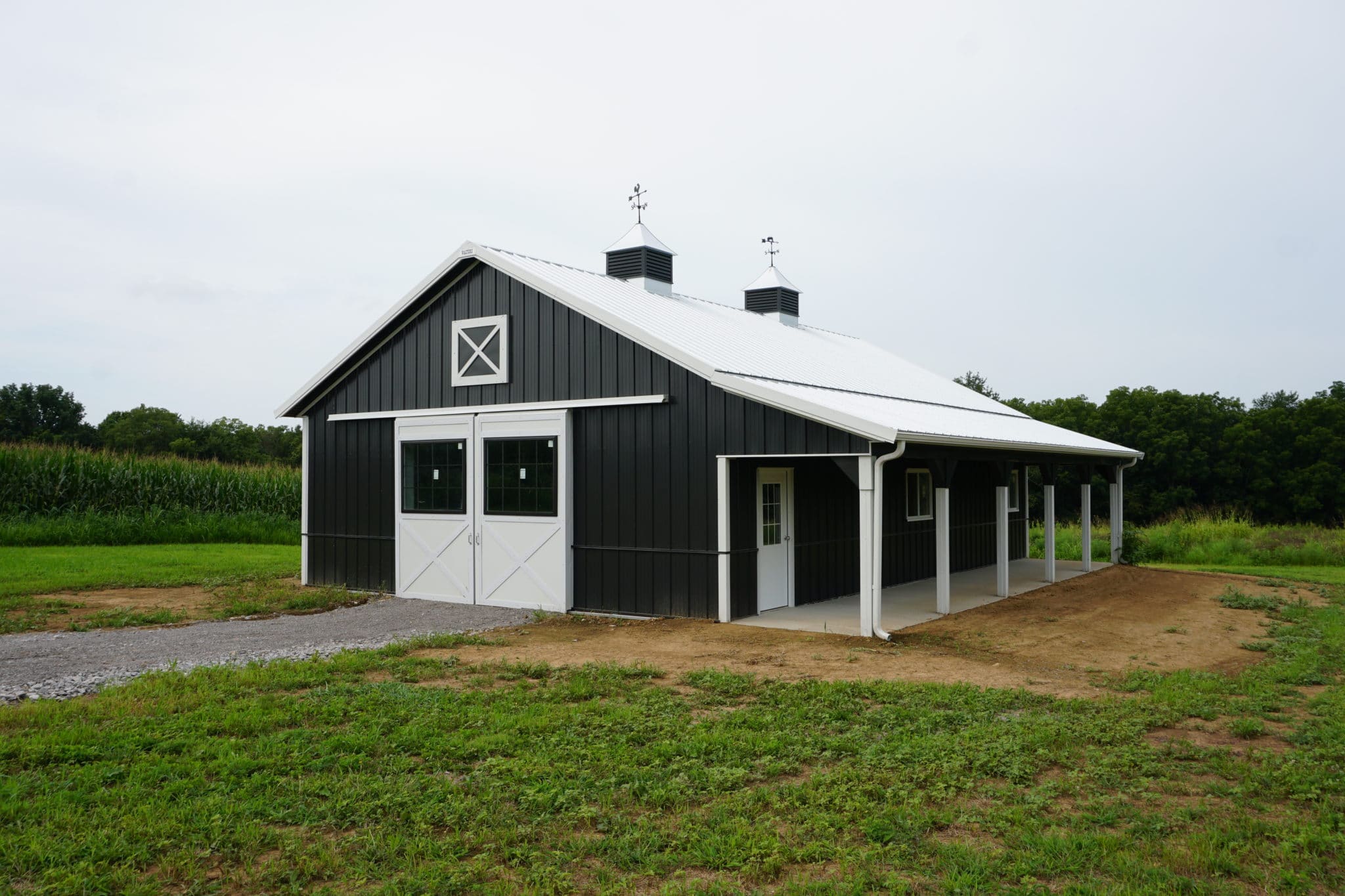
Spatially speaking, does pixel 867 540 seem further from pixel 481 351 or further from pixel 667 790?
pixel 481 351

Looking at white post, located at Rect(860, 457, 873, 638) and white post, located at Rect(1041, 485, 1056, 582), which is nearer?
white post, located at Rect(860, 457, 873, 638)

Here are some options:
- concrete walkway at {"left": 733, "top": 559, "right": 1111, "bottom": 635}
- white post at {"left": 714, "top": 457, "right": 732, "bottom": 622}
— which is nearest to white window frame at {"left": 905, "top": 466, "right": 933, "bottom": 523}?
concrete walkway at {"left": 733, "top": 559, "right": 1111, "bottom": 635}

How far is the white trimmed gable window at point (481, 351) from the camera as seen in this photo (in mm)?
12773

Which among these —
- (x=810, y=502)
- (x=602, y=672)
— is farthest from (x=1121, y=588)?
(x=602, y=672)

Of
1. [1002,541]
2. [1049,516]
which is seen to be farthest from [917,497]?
[1002,541]

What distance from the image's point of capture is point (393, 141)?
14.5 m

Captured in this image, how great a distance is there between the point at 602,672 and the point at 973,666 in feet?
10.6

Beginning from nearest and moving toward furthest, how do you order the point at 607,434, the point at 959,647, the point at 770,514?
the point at 959,647 → the point at 607,434 → the point at 770,514

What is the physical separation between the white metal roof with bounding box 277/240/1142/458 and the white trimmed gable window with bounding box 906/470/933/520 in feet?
3.61

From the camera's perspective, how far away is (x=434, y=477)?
1355cm

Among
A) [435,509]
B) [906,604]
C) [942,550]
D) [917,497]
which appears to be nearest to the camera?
[942,550]

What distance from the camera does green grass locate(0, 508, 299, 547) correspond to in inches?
767

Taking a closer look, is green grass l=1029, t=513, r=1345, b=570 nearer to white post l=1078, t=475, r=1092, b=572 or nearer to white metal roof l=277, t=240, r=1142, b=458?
white post l=1078, t=475, r=1092, b=572

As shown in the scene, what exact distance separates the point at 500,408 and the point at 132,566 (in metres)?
7.98
